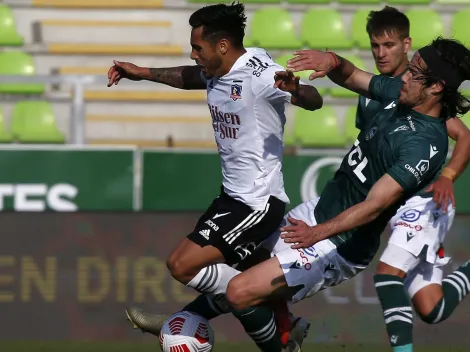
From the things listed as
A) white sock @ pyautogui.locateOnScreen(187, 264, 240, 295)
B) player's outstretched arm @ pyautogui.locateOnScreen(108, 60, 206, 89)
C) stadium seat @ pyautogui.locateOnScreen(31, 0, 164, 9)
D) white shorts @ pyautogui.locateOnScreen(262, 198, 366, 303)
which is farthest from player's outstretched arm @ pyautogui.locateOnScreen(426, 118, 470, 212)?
stadium seat @ pyautogui.locateOnScreen(31, 0, 164, 9)

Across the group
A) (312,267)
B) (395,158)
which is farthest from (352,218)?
(312,267)

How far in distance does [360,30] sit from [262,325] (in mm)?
7399

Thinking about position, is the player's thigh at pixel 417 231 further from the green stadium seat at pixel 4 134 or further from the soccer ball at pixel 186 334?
the green stadium seat at pixel 4 134

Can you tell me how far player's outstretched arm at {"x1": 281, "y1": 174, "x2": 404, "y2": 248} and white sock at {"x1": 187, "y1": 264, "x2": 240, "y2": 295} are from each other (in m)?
1.11

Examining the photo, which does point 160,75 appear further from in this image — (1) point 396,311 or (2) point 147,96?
(2) point 147,96

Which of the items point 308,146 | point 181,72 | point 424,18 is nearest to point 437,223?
point 181,72

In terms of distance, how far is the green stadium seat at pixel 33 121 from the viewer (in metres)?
11.8

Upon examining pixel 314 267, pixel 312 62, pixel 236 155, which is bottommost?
pixel 314 267

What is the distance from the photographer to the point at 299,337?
21.7 ft

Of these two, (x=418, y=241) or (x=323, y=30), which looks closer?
(x=418, y=241)

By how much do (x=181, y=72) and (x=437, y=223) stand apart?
1.81m

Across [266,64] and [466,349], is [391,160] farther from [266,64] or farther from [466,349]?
Result: [466,349]

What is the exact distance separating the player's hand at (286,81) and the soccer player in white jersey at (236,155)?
38cm

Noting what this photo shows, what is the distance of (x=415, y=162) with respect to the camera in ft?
18.5
